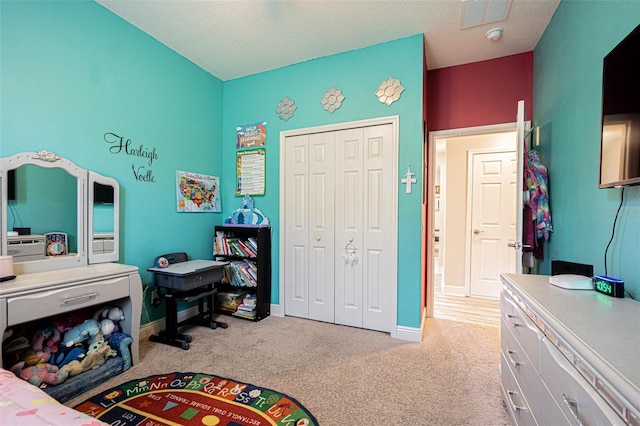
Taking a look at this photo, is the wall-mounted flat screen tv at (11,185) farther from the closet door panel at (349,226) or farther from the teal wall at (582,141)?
the teal wall at (582,141)

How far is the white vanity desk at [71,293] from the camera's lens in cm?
144

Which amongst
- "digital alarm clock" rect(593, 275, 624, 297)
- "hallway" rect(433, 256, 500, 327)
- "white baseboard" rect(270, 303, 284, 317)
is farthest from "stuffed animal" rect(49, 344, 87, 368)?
"hallway" rect(433, 256, 500, 327)

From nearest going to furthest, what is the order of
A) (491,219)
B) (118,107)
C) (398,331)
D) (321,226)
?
1. (118,107)
2. (398,331)
3. (321,226)
4. (491,219)

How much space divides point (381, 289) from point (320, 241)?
79cm

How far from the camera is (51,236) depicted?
6.24 feet

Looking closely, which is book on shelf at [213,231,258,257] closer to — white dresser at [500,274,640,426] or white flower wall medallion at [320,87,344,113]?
white flower wall medallion at [320,87,344,113]

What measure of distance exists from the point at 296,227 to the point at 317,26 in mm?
1922

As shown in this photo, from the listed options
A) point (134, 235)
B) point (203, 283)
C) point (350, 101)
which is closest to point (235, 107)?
point (350, 101)

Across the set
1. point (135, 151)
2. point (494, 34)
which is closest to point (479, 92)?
point (494, 34)

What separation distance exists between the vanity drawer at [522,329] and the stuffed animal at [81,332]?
8.25 feet

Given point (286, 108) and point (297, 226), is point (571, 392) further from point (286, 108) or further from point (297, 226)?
point (286, 108)

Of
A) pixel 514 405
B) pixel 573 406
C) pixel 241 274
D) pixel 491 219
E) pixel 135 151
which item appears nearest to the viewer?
pixel 573 406

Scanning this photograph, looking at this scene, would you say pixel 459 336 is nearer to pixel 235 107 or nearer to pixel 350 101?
pixel 350 101

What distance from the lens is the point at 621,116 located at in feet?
3.87
